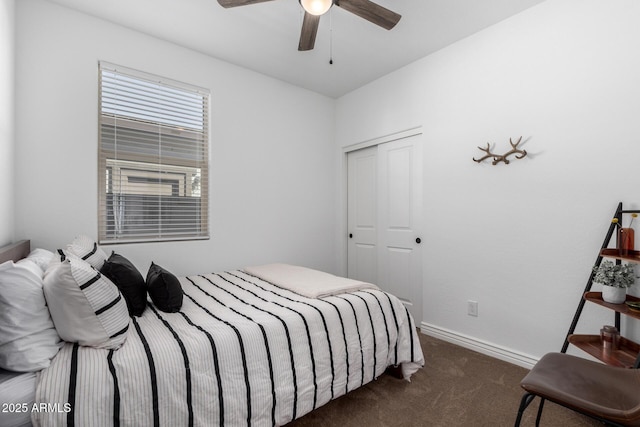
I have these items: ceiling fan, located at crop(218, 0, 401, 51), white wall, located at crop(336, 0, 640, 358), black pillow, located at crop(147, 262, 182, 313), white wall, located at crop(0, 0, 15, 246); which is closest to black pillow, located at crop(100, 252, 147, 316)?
black pillow, located at crop(147, 262, 182, 313)

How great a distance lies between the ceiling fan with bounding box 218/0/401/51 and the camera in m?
1.79

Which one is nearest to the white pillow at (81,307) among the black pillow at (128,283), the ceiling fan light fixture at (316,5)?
the black pillow at (128,283)

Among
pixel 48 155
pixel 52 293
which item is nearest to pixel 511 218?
pixel 52 293

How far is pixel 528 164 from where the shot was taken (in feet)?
7.70

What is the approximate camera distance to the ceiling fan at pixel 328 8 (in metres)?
1.79

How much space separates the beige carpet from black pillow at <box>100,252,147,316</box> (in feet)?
3.58

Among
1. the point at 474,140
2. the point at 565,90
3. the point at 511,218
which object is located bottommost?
the point at 511,218

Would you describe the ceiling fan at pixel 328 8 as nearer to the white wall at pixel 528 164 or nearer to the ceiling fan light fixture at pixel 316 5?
the ceiling fan light fixture at pixel 316 5

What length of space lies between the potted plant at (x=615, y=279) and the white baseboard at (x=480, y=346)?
80 cm

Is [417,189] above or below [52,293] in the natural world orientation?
above

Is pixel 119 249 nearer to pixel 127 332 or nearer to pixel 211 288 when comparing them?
pixel 211 288

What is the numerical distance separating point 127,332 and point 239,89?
2.66 m

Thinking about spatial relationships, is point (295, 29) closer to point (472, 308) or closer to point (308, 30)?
point (308, 30)

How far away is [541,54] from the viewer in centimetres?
227
